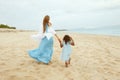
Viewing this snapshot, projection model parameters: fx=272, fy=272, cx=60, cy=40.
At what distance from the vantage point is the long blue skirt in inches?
392

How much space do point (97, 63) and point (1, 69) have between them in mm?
3809

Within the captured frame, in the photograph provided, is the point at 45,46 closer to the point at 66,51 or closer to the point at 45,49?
the point at 45,49

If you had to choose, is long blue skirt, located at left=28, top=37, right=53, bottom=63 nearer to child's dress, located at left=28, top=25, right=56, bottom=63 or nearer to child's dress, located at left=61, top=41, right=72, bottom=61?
child's dress, located at left=28, top=25, right=56, bottom=63

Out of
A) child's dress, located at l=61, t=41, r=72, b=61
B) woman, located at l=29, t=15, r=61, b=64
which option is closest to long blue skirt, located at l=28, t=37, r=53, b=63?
woman, located at l=29, t=15, r=61, b=64

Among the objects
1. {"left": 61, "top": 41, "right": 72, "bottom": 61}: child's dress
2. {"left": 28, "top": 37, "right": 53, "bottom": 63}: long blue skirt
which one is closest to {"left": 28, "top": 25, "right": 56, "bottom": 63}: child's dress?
{"left": 28, "top": 37, "right": 53, "bottom": 63}: long blue skirt

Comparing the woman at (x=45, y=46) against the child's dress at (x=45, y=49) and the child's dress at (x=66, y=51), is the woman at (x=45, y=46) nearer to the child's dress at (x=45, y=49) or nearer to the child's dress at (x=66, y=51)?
the child's dress at (x=45, y=49)

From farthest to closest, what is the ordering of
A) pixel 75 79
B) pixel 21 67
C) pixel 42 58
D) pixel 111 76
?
pixel 42 58
pixel 21 67
pixel 111 76
pixel 75 79

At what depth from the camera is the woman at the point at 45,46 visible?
9.97m

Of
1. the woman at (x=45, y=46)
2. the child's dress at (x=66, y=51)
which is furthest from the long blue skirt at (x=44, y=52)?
the child's dress at (x=66, y=51)

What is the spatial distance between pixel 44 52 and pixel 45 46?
23 centimetres

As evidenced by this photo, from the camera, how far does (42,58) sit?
9992mm

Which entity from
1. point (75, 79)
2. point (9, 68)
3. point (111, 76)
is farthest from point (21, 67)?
point (111, 76)

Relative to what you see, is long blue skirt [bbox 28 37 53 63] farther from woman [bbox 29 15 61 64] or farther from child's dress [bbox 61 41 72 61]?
child's dress [bbox 61 41 72 61]

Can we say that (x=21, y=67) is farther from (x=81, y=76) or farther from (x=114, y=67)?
(x=114, y=67)
